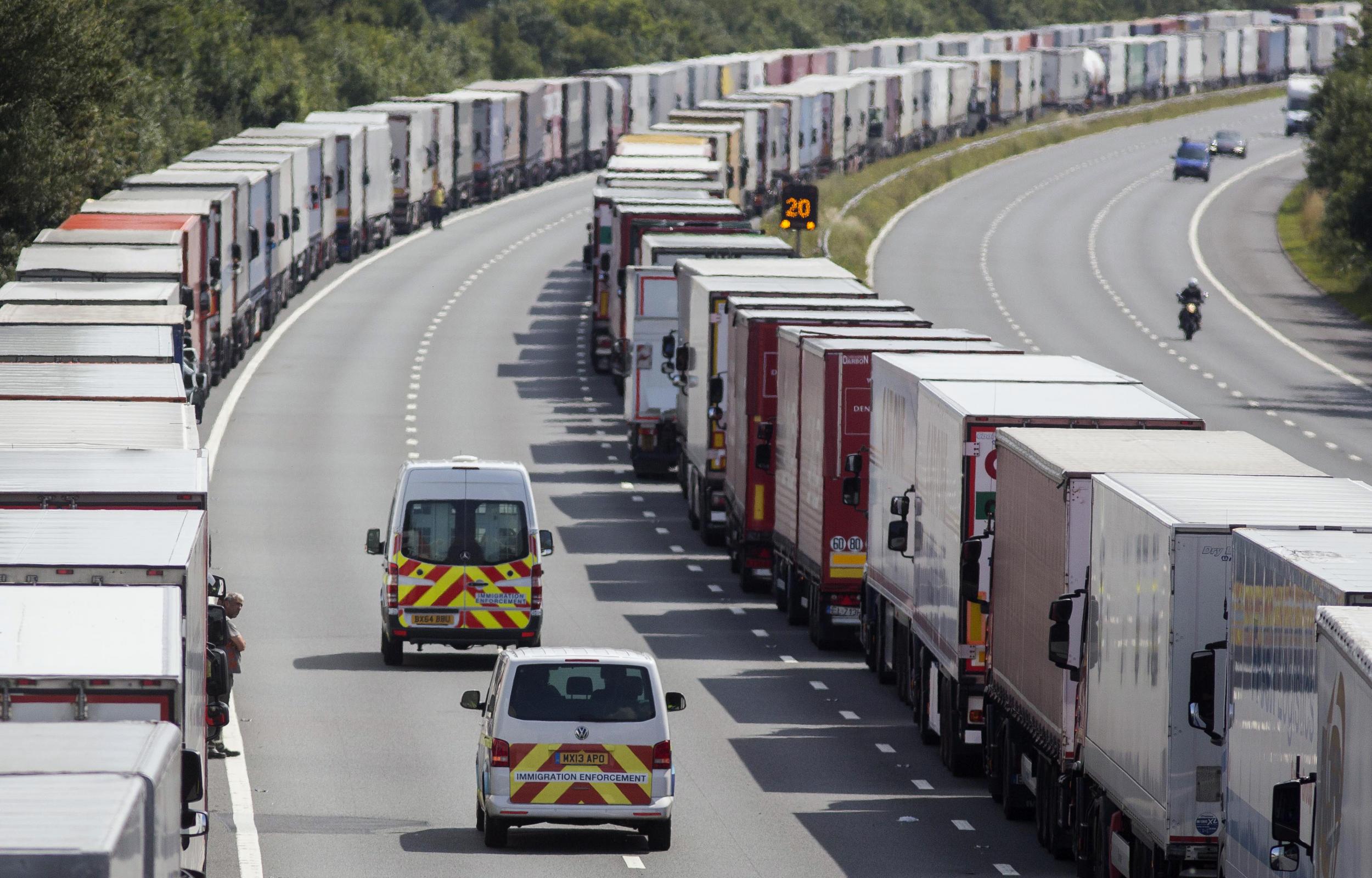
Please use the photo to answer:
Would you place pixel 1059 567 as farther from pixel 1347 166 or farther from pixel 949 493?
pixel 1347 166

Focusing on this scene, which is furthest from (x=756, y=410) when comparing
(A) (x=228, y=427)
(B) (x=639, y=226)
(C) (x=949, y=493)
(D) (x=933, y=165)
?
(D) (x=933, y=165)

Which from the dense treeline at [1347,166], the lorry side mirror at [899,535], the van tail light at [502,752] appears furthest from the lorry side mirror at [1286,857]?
the dense treeline at [1347,166]

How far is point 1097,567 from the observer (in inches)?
742

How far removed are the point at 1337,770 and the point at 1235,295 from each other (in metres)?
71.5

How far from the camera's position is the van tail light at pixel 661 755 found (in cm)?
2059

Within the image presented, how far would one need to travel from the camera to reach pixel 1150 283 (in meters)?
84.8

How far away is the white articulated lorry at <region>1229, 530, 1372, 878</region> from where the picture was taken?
13078mm

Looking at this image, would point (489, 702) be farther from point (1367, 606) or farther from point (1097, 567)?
point (1367, 606)

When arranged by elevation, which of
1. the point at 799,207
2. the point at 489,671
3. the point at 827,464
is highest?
the point at 799,207

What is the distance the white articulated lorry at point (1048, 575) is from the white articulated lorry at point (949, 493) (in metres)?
0.54

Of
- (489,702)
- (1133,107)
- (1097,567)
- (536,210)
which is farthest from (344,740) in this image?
(1133,107)

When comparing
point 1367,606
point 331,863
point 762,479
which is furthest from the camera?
point 762,479

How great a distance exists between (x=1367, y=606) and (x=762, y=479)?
22.8 meters

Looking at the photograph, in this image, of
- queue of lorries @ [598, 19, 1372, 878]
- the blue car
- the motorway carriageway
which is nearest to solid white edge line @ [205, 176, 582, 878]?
the motorway carriageway
